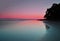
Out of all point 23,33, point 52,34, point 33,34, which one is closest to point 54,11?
point 33,34

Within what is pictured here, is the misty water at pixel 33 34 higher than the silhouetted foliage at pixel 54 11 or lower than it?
lower

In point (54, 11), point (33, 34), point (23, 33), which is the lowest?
point (33, 34)

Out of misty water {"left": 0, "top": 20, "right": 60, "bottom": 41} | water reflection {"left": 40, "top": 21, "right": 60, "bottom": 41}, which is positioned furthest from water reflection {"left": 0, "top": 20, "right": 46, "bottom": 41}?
water reflection {"left": 40, "top": 21, "right": 60, "bottom": 41}

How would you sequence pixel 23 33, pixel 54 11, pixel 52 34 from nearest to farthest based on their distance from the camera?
1. pixel 52 34
2. pixel 23 33
3. pixel 54 11

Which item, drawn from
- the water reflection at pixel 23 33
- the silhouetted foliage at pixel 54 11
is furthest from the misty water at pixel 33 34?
the silhouetted foliage at pixel 54 11

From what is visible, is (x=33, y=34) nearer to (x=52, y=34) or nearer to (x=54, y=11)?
(x=52, y=34)

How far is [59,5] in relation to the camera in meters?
7.56

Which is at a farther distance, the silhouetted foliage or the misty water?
the silhouetted foliage

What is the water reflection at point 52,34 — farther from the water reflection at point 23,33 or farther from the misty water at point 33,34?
the water reflection at point 23,33

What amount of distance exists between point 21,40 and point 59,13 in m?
2.68

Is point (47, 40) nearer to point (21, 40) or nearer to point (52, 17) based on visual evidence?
point (21, 40)

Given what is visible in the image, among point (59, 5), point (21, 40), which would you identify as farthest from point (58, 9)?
point (21, 40)

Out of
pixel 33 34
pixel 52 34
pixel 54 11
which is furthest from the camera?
pixel 54 11

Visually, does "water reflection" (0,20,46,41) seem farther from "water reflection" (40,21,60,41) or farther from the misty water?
"water reflection" (40,21,60,41)
